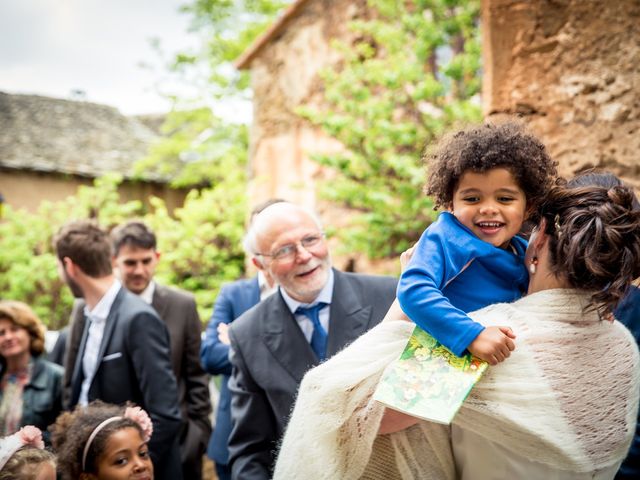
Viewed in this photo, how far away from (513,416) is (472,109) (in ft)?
17.1

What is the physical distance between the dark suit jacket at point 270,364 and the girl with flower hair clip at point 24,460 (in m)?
0.81

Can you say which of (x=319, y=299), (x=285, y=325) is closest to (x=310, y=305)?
(x=319, y=299)

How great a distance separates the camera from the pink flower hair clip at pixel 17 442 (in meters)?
2.56

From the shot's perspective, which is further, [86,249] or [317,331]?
[86,249]

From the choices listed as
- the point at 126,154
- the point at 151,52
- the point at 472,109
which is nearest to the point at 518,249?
the point at 472,109

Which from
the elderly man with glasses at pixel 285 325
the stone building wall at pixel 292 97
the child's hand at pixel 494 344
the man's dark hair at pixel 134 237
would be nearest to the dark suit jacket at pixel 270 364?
the elderly man with glasses at pixel 285 325

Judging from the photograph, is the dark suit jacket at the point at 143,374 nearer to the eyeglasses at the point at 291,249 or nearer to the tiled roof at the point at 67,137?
the eyeglasses at the point at 291,249

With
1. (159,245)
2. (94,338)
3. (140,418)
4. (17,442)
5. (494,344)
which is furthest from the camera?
(159,245)

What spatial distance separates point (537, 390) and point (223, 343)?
2.75 metres

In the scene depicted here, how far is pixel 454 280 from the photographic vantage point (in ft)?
7.13

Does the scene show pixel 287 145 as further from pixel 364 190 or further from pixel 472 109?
pixel 472 109

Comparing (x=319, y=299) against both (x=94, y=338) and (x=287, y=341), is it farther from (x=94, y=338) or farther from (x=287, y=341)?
(x=94, y=338)

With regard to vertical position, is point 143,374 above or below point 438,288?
below

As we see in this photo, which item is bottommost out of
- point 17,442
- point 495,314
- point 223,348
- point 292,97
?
point 17,442
